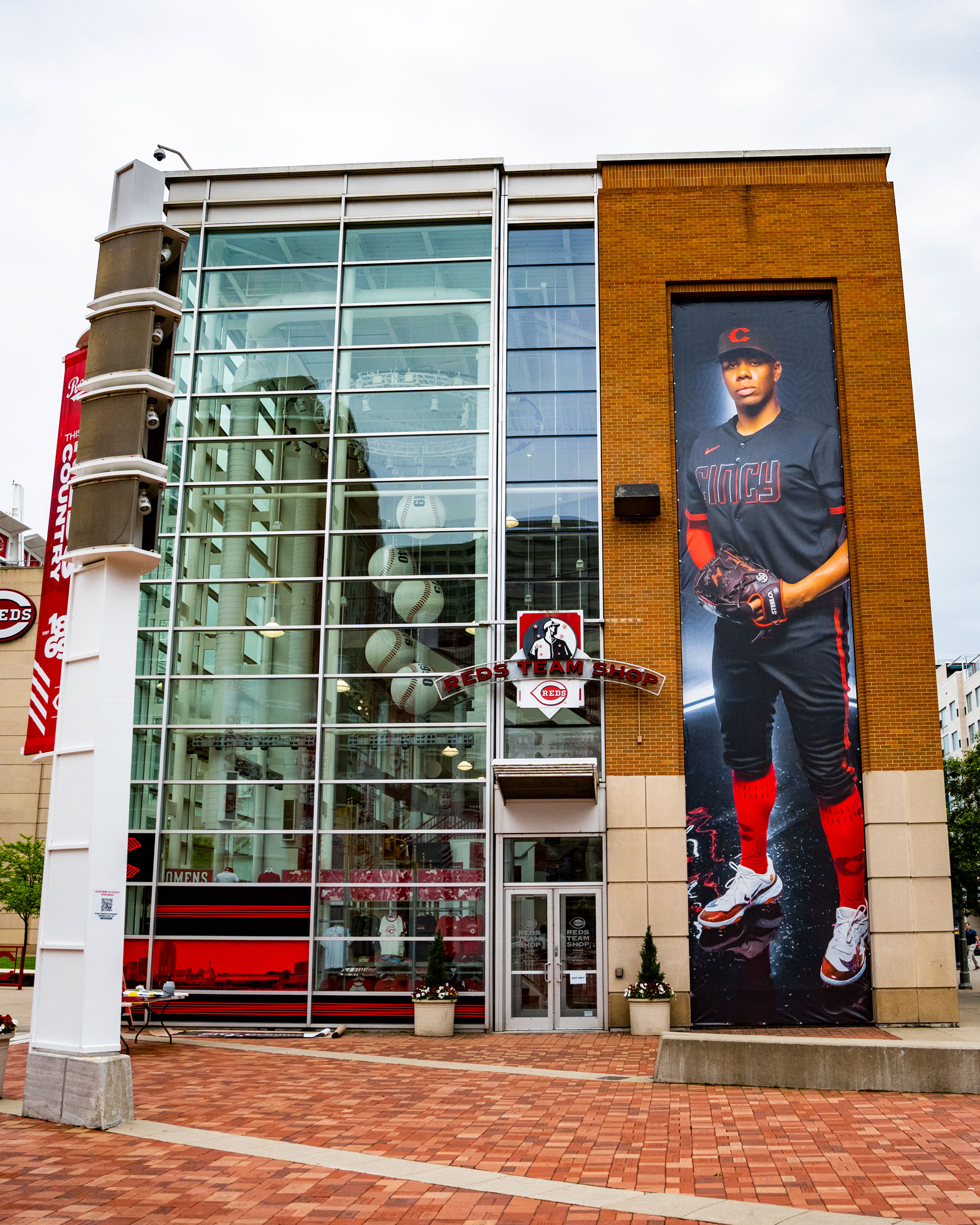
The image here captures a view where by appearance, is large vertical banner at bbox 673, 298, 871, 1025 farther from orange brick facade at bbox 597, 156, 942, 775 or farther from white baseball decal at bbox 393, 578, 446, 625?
white baseball decal at bbox 393, 578, 446, 625

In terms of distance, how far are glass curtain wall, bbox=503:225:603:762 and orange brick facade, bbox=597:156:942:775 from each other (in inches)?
14.5

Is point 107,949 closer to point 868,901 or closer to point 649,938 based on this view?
point 649,938

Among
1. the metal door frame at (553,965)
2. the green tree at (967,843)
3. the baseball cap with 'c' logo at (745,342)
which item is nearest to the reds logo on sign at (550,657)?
the metal door frame at (553,965)

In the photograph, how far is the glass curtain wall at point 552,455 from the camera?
19688mm

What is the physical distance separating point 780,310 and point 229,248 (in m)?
10.7

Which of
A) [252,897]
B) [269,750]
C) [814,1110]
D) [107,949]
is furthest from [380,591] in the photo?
[814,1110]

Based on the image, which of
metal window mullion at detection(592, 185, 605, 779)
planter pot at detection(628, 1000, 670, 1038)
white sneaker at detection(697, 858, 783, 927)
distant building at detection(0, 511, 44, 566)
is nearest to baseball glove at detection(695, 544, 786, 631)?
metal window mullion at detection(592, 185, 605, 779)

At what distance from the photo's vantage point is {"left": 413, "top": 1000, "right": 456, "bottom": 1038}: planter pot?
714 inches

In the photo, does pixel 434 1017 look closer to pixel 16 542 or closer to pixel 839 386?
pixel 839 386

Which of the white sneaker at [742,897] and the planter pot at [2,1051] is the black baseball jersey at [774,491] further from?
the planter pot at [2,1051]

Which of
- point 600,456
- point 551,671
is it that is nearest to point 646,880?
point 551,671

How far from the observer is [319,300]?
875 inches

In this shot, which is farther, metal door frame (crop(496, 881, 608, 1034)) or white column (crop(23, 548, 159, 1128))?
metal door frame (crop(496, 881, 608, 1034))

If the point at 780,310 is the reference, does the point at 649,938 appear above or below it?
below
